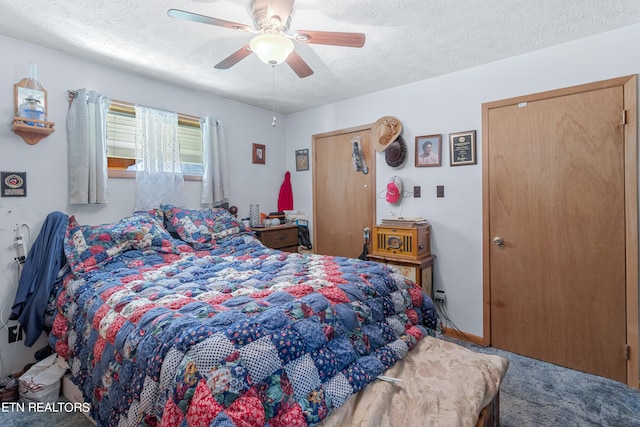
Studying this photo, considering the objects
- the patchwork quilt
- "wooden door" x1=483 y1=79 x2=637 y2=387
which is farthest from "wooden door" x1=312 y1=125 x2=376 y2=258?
the patchwork quilt

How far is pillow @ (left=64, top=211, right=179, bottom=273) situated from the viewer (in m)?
2.12

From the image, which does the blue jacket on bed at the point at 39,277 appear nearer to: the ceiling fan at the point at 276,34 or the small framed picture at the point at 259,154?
the ceiling fan at the point at 276,34

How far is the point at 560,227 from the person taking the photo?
237 centimetres

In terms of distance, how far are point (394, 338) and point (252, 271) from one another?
0.96 meters

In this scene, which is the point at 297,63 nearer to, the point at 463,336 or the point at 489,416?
the point at 489,416

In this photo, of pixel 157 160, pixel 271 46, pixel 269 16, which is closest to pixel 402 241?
pixel 271 46

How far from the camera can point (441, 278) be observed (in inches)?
118

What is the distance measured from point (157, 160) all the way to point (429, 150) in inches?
99.4

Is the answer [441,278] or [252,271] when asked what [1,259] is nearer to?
[252,271]

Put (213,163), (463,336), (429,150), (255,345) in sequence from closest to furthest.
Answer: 1. (255,345)
2. (463,336)
3. (429,150)
4. (213,163)

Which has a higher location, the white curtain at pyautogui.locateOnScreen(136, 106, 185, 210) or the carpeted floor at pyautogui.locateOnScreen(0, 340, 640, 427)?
the white curtain at pyautogui.locateOnScreen(136, 106, 185, 210)

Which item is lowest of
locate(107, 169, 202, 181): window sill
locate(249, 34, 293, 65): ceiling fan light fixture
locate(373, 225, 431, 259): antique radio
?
locate(373, 225, 431, 259): antique radio

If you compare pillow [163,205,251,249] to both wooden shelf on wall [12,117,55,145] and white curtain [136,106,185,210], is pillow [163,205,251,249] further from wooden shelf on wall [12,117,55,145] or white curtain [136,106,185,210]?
wooden shelf on wall [12,117,55,145]

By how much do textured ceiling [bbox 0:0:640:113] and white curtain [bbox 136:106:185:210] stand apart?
39 cm
